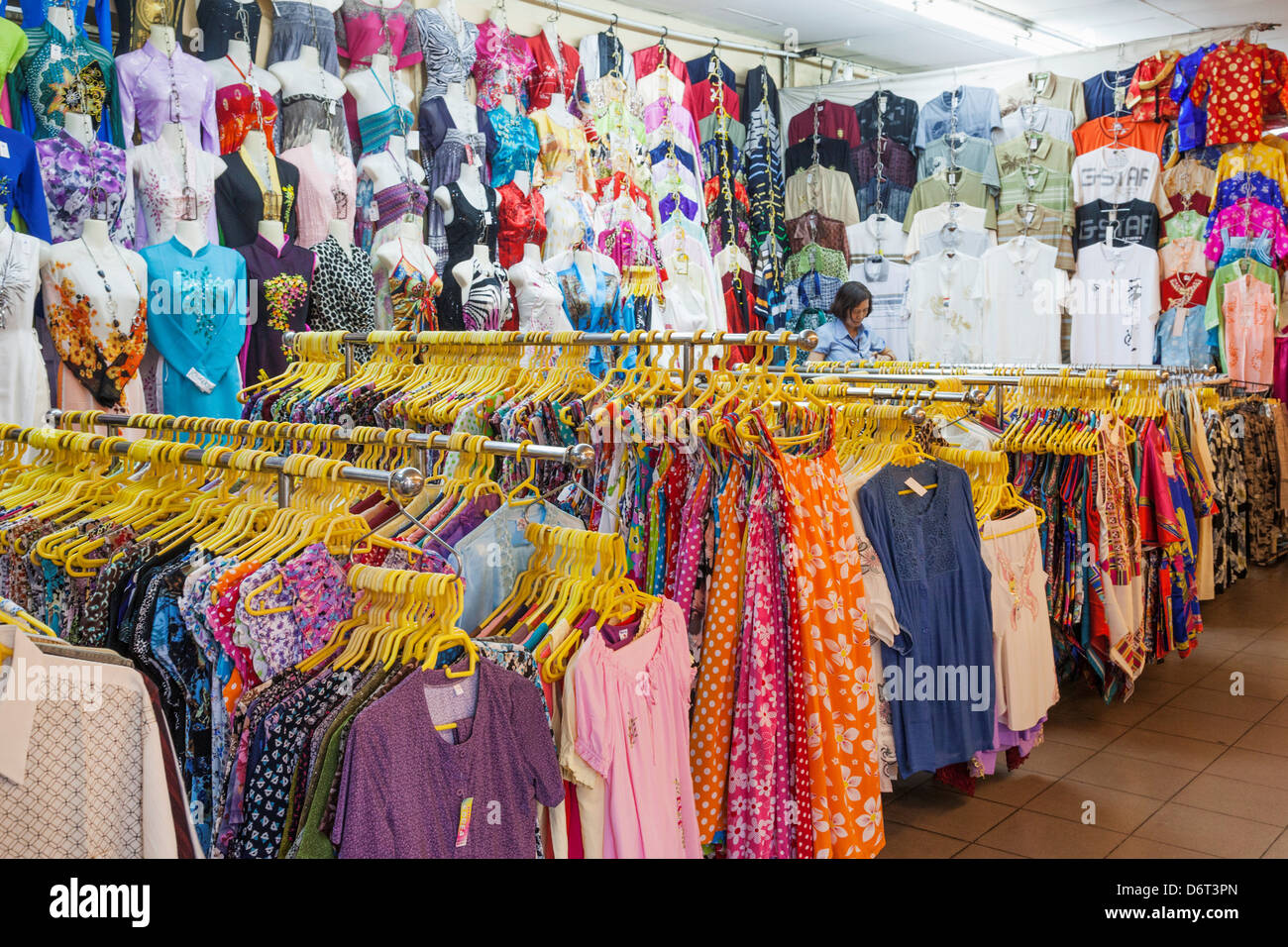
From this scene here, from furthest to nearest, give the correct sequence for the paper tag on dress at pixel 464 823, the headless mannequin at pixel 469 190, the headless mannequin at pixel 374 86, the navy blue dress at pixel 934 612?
the headless mannequin at pixel 469 190
the headless mannequin at pixel 374 86
the navy blue dress at pixel 934 612
the paper tag on dress at pixel 464 823

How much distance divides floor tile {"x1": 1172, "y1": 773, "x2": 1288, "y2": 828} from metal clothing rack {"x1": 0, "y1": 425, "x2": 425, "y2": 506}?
291 cm

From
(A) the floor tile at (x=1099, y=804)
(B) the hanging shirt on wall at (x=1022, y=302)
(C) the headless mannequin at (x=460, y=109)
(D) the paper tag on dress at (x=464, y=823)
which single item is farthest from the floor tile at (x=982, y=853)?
(B) the hanging shirt on wall at (x=1022, y=302)

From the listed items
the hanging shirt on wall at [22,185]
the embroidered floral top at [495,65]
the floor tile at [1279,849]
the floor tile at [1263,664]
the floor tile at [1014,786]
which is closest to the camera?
the floor tile at [1279,849]

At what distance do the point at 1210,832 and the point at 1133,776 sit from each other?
1.50 ft

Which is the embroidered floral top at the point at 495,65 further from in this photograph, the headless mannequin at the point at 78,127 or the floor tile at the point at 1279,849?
the floor tile at the point at 1279,849

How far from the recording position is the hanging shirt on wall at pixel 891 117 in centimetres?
796

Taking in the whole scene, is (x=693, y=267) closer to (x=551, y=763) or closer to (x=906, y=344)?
(x=906, y=344)

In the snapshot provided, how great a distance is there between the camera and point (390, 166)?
5.34m

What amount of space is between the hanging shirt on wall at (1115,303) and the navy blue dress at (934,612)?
478cm

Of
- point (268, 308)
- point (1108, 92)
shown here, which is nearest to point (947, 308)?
point (1108, 92)

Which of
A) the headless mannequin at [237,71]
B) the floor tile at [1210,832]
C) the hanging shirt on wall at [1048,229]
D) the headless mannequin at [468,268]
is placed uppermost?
the headless mannequin at [237,71]

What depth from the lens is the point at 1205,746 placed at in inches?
161

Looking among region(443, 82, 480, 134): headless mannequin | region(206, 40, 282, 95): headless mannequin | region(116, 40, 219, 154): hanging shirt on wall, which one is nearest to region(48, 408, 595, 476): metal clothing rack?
region(116, 40, 219, 154): hanging shirt on wall

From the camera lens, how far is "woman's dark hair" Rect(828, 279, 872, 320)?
19.0ft
